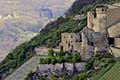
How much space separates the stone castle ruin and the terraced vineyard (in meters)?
3.60

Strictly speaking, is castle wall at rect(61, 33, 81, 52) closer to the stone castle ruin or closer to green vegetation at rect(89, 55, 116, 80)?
the stone castle ruin

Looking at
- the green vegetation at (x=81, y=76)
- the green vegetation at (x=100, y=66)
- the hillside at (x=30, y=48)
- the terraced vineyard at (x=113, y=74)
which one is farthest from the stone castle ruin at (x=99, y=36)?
the hillside at (x=30, y=48)

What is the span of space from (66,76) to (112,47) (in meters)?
3.56

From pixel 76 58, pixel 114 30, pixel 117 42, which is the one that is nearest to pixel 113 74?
pixel 117 42

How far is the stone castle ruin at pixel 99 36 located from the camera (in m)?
40.6

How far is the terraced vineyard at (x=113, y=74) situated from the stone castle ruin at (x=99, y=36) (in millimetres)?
3599

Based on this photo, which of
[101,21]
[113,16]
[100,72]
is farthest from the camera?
[113,16]

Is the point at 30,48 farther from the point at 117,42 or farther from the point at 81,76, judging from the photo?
the point at 81,76

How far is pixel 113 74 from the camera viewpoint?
114 ft

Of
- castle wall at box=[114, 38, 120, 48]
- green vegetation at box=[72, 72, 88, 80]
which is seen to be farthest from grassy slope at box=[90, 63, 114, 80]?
castle wall at box=[114, 38, 120, 48]

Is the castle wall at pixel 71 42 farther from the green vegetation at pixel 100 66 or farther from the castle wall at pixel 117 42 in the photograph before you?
the green vegetation at pixel 100 66

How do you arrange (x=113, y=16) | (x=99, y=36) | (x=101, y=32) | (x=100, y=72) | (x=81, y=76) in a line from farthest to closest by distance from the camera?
1. (x=113, y=16)
2. (x=101, y=32)
3. (x=99, y=36)
4. (x=81, y=76)
5. (x=100, y=72)

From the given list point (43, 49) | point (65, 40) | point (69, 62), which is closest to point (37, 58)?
point (43, 49)

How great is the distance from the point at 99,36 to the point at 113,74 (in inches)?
258
